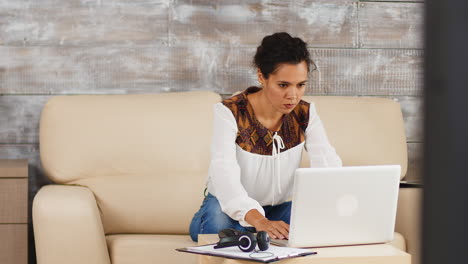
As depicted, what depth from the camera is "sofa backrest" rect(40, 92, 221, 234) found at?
2.68 metres

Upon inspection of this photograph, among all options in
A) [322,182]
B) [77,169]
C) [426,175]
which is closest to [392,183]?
[322,182]

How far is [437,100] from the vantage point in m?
0.13

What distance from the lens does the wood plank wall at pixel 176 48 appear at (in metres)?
3.15

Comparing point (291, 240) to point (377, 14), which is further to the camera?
point (377, 14)

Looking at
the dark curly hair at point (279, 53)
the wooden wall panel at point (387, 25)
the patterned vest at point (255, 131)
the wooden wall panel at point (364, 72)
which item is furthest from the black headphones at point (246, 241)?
the wooden wall panel at point (387, 25)

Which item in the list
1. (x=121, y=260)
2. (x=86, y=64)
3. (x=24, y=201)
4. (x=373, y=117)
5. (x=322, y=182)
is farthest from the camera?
(x=86, y=64)

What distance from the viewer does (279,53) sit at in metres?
2.10

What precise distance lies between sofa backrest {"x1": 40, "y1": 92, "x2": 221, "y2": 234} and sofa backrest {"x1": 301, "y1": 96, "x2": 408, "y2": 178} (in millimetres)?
504

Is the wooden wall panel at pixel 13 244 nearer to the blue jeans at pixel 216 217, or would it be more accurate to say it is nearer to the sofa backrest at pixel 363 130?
the blue jeans at pixel 216 217

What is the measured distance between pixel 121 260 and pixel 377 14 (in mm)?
1787

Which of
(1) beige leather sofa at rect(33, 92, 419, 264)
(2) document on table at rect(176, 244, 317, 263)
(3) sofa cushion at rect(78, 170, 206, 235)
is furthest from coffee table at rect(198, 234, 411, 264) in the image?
(3) sofa cushion at rect(78, 170, 206, 235)

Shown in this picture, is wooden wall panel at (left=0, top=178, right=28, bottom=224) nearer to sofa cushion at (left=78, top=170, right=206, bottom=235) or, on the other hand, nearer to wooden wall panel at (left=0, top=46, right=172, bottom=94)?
sofa cushion at (left=78, top=170, right=206, bottom=235)

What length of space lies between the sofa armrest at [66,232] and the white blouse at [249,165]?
0.45 m

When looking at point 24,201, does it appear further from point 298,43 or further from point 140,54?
point 298,43
